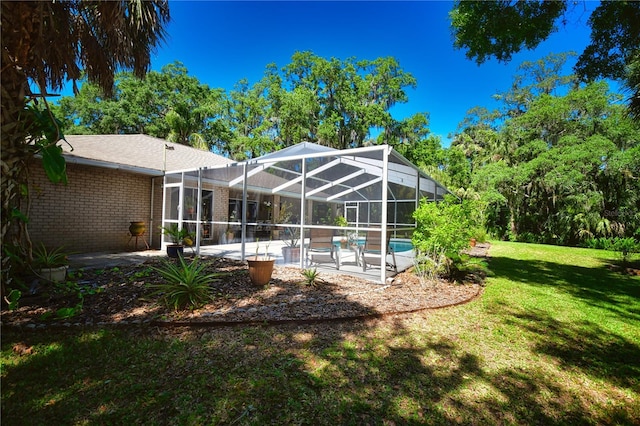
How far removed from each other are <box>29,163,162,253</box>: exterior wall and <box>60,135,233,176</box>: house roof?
1.82ft

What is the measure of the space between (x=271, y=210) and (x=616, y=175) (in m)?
19.7

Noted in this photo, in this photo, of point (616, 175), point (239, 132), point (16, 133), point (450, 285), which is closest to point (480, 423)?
point (450, 285)

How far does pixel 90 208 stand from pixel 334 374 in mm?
10250

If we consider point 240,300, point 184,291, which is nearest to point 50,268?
point 184,291

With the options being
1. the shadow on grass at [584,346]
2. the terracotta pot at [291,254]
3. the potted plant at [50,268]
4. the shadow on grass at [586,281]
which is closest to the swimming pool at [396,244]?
the terracotta pot at [291,254]

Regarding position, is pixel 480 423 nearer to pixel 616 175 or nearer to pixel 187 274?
pixel 187 274

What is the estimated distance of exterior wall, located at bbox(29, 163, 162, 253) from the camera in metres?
8.30

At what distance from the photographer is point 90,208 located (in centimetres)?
936

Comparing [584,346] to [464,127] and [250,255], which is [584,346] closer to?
[250,255]

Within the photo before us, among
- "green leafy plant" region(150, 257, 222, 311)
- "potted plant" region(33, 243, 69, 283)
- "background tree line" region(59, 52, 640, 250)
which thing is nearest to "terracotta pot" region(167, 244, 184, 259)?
"potted plant" region(33, 243, 69, 283)

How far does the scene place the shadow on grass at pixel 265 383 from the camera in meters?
2.11

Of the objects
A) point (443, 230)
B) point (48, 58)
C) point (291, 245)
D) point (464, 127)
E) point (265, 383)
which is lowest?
point (265, 383)

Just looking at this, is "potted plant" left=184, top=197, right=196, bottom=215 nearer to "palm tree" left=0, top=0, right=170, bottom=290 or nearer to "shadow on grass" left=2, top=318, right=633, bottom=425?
"palm tree" left=0, top=0, right=170, bottom=290

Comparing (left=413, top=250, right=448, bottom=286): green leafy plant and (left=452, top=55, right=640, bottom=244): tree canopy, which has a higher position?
(left=452, top=55, right=640, bottom=244): tree canopy
